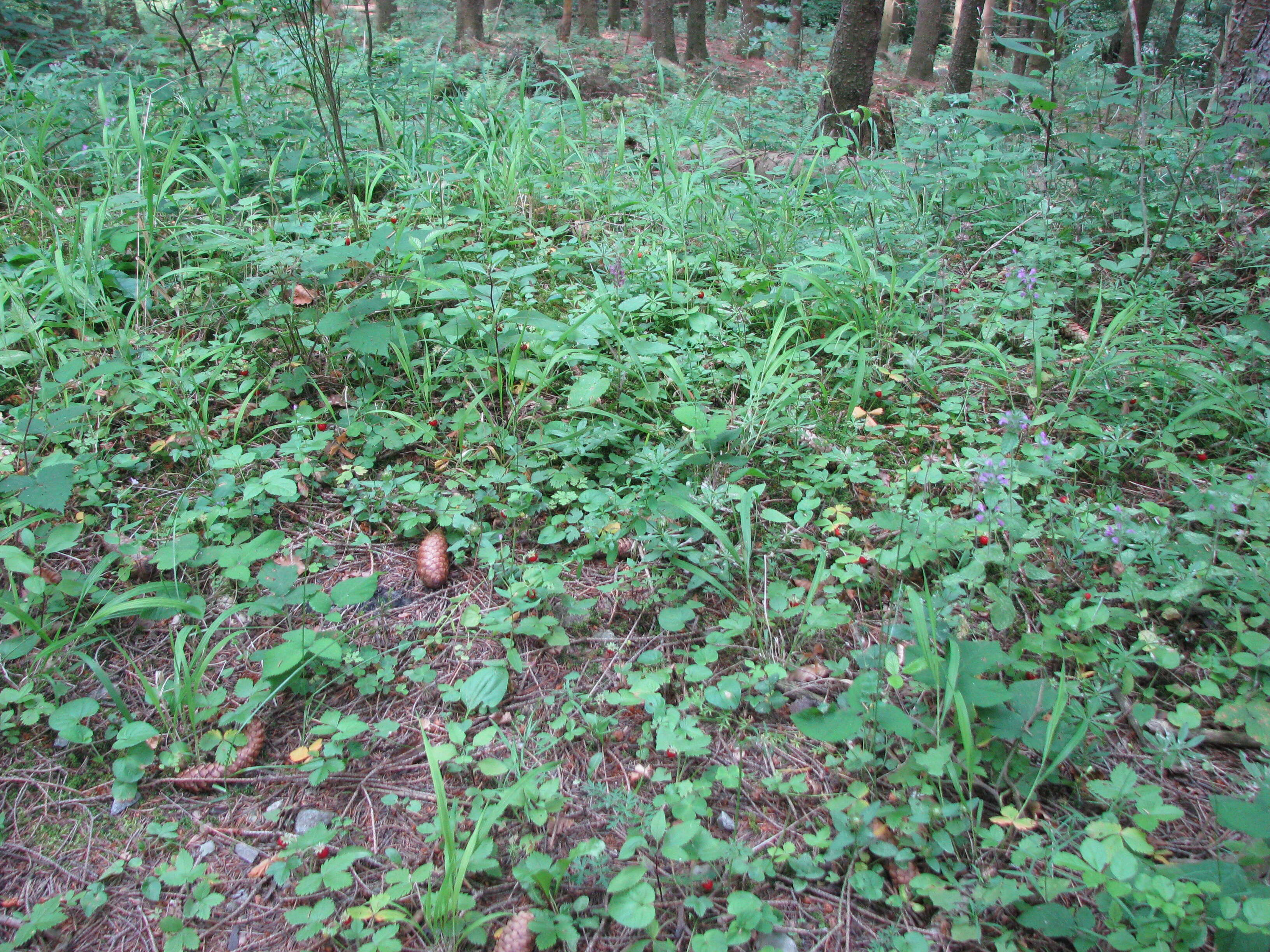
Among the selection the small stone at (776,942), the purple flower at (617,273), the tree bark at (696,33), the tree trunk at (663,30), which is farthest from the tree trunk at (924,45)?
the small stone at (776,942)

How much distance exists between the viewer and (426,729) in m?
1.66

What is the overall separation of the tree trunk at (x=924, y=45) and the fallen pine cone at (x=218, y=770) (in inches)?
563

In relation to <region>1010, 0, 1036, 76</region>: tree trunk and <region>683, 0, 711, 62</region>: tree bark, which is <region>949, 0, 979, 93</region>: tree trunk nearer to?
<region>1010, 0, 1036, 76</region>: tree trunk

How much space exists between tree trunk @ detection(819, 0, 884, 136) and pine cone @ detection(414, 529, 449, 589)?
375 centimetres

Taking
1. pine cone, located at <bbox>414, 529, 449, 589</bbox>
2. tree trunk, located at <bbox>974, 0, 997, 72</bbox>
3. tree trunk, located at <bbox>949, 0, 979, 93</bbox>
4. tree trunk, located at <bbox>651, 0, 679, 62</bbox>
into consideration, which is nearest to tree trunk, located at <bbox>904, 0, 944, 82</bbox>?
tree trunk, located at <bbox>974, 0, 997, 72</bbox>

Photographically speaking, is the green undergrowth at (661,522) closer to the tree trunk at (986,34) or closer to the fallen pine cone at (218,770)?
the fallen pine cone at (218,770)

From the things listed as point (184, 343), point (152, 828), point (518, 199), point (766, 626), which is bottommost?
point (152, 828)

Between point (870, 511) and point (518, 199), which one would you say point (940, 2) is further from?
point (870, 511)

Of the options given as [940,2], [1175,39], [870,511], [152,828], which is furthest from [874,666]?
[1175,39]

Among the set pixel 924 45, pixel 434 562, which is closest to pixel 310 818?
pixel 434 562

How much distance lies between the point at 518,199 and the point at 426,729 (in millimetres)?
2533

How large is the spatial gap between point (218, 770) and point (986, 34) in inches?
493

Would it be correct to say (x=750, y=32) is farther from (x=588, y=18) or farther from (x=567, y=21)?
(x=567, y=21)

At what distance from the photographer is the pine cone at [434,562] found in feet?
6.55
